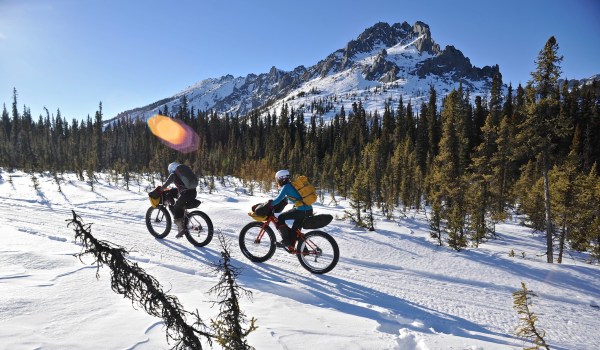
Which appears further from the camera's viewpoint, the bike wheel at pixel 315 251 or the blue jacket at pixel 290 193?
the bike wheel at pixel 315 251

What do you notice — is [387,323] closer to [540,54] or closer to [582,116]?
[540,54]

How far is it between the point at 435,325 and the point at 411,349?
118cm

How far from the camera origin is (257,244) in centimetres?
739

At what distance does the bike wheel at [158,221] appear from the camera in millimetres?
8562

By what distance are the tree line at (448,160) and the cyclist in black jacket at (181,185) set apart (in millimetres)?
7407

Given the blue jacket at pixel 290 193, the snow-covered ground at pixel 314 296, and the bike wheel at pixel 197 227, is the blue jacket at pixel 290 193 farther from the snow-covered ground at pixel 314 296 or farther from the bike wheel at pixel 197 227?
the bike wheel at pixel 197 227

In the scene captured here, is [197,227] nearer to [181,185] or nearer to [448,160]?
[181,185]

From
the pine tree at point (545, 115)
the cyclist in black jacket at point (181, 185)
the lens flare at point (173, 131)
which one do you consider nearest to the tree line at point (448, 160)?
the pine tree at point (545, 115)

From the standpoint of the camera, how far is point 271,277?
19.4 feet

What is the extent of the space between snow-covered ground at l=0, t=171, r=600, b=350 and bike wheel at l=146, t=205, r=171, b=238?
0.31 metres

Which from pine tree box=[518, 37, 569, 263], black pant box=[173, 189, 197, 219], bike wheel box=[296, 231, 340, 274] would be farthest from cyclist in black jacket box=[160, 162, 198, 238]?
pine tree box=[518, 37, 569, 263]

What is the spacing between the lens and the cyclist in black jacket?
803 cm

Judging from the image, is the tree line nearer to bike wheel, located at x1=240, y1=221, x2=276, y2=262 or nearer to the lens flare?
the lens flare

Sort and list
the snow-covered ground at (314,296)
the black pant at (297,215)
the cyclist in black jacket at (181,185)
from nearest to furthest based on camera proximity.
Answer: the snow-covered ground at (314,296), the black pant at (297,215), the cyclist in black jacket at (181,185)
